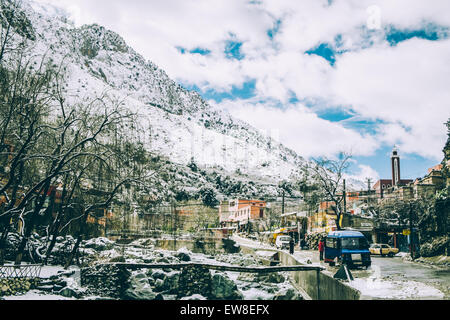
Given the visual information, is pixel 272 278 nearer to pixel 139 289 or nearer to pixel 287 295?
pixel 287 295

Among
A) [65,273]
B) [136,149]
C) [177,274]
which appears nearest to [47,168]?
[136,149]

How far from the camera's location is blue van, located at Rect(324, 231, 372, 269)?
1198 cm

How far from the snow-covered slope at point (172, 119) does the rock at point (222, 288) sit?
6291 mm

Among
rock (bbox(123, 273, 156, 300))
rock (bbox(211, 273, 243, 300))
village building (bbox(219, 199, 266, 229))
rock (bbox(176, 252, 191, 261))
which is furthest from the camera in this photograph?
village building (bbox(219, 199, 266, 229))

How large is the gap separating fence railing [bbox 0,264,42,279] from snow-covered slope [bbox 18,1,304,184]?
5.41 meters

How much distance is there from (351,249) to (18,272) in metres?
11.2

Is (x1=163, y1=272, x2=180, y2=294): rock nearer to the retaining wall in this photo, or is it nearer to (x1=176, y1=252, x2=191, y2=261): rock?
the retaining wall

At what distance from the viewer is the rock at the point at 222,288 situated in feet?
45.8

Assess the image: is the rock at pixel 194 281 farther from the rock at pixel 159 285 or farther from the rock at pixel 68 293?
the rock at pixel 68 293

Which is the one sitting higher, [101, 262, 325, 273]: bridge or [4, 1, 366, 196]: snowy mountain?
[4, 1, 366, 196]: snowy mountain

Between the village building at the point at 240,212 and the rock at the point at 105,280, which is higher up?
the village building at the point at 240,212

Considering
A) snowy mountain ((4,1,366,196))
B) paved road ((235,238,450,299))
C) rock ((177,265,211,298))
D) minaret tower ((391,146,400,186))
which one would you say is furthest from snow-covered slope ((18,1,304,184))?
minaret tower ((391,146,400,186))

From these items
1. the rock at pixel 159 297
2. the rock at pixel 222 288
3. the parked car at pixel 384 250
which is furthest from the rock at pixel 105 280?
the parked car at pixel 384 250
